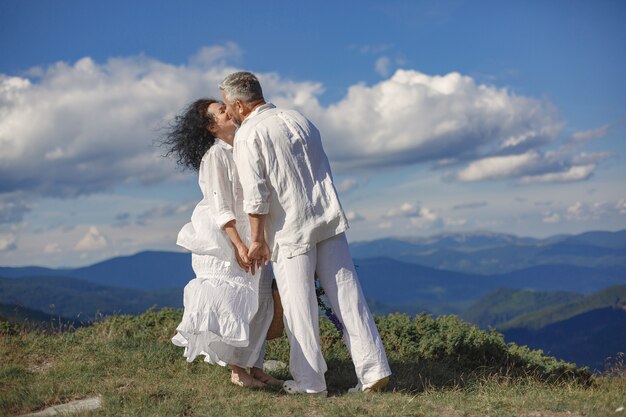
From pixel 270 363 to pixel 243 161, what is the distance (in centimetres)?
334

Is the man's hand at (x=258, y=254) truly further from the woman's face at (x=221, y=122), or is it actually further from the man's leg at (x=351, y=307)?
the woman's face at (x=221, y=122)

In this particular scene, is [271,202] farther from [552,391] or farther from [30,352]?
[30,352]

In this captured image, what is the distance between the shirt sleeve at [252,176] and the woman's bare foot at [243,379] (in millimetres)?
1857

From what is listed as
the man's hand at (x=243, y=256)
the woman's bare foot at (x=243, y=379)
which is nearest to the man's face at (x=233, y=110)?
the man's hand at (x=243, y=256)

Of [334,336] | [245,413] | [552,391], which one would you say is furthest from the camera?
[334,336]

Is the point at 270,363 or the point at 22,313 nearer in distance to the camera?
the point at 270,363

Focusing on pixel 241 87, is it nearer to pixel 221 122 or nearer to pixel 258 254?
pixel 221 122

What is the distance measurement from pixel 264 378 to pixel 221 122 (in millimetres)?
2652

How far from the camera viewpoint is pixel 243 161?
606 cm

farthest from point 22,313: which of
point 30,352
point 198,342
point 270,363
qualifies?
point 198,342

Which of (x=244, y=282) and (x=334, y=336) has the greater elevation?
(x=244, y=282)

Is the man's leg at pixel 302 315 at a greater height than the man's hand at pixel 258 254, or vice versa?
the man's hand at pixel 258 254

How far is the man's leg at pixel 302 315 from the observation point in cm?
620

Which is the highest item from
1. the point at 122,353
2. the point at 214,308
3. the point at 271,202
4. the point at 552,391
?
the point at 271,202
